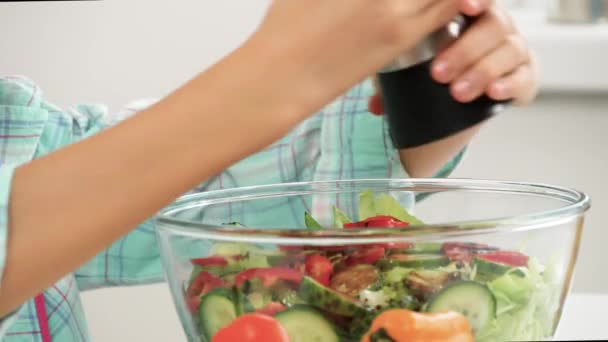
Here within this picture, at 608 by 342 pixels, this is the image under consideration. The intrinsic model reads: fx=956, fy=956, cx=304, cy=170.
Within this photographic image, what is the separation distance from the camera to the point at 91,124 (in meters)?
1.07

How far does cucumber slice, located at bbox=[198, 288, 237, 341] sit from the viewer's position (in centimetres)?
48

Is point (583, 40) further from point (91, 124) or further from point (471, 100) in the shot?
point (471, 100)

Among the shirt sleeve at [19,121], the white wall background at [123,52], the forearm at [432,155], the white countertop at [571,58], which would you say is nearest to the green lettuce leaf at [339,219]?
the forearm at [432,155]

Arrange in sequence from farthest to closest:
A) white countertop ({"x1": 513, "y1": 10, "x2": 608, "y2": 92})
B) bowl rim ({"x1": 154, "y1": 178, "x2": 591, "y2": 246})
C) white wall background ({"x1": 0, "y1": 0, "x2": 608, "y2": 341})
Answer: white countertop ({"x1": 513, "y1": 10, "x2": 608, "y2": 92}) → white wall background ({"x1": 0, "y1": 0, "x2": 608, "y2": 341}) → bowl rim ({"x1": 154, "y1": 178, "x2": 591, "y2": 246})

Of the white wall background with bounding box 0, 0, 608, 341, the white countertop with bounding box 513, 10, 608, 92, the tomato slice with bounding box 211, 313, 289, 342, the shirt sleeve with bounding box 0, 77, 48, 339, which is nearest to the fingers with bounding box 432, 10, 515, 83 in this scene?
the tomato slice with bounding box 211, 313, 289, 342

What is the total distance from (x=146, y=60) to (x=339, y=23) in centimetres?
123

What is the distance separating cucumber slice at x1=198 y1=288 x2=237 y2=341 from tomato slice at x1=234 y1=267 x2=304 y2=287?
11mm

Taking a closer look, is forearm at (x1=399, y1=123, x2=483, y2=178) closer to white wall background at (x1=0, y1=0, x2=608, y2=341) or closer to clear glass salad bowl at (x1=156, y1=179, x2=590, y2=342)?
clear glass salad bowl at (x1=156, y1=179, x2=590, y2=342)

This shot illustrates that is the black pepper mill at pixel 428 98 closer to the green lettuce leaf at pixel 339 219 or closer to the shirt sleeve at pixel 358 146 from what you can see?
the green lettuce leaf at pixel 339 219

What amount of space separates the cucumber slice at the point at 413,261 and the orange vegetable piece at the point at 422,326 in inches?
0.9

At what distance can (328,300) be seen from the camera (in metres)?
0.46

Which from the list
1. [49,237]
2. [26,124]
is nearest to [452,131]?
[49,237]

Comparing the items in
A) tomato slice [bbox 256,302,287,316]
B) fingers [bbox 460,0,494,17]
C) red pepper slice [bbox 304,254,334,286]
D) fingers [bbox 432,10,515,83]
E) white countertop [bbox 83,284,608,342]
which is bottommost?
white countertop [bbox 83,284,608,342]

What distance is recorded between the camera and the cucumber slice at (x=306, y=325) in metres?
0.46
